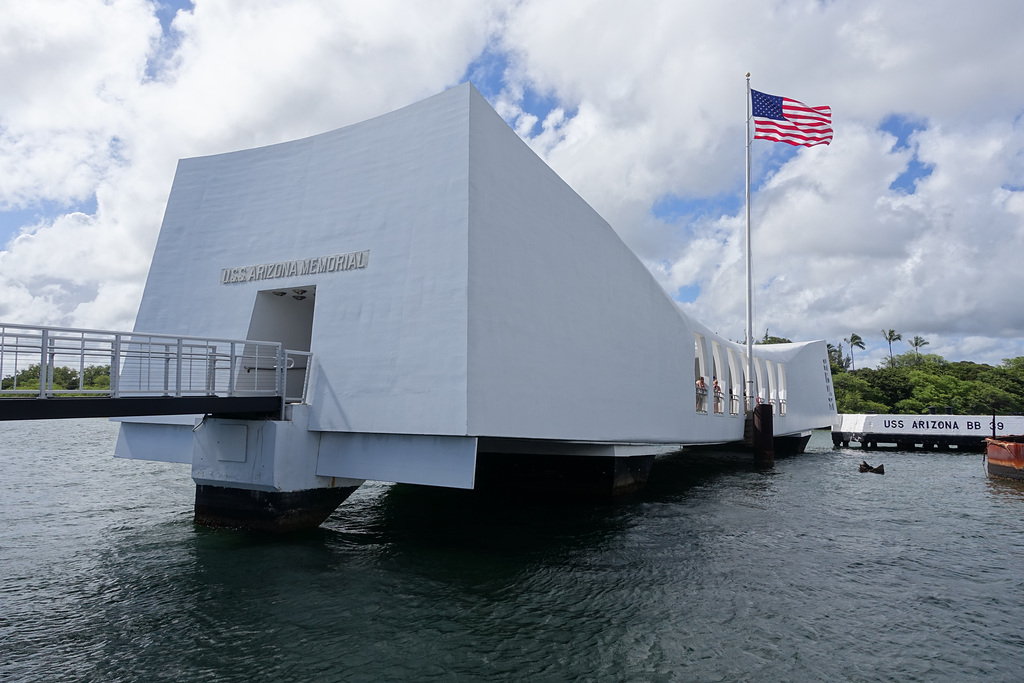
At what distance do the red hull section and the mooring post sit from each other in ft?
24.5

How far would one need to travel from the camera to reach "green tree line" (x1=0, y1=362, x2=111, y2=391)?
8840 millimetres

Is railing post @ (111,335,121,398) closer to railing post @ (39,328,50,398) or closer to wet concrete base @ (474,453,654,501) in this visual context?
railing post @ (39,328,50,398)

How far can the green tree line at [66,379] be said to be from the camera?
29.0ft

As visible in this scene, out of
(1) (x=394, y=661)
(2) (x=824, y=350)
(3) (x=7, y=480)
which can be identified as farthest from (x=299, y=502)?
(2) (x=824, y=350)

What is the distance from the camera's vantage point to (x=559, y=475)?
15.9 m

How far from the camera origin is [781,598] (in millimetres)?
8594

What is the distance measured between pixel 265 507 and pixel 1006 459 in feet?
80.2

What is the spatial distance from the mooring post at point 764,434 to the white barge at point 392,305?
11333mm

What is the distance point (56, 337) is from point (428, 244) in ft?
17.1

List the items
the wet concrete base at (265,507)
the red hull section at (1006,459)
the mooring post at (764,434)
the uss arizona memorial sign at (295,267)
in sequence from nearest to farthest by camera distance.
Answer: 1. the wet concrete base at (265,507)
2. the uss arizona memorial sign at (295,267)
3. the red hull section at (1006,459)
4. the mooring post at (764,434)

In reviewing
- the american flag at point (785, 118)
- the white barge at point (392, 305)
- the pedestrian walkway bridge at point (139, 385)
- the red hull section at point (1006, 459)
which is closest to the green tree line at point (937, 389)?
the red hull section at point (1006, 459)

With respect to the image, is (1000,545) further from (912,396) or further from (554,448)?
(912,396)

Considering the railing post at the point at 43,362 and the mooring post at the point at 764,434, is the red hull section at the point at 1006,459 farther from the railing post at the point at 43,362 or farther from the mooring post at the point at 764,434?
the railing post at the point at 43,362

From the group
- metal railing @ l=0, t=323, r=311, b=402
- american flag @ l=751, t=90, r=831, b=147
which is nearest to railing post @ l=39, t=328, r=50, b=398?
metal railing @ l=0, t=323, r=311, b=402
